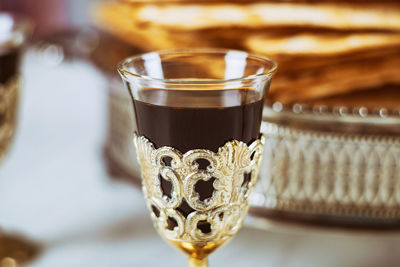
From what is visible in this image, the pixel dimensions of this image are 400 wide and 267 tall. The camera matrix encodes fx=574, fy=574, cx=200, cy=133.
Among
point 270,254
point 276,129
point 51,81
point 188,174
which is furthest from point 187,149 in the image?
point 51,81

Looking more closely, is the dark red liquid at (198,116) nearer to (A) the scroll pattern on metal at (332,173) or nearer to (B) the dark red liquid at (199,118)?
(B) the dark red liquid at (199,118)

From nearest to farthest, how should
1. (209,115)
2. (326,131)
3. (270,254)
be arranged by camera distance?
(209,115) → (326,131) → (270,254)

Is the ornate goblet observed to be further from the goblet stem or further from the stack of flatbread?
the stack of flatbread

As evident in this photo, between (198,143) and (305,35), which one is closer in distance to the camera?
(198,143)

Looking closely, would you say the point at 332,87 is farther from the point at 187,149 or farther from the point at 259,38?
the point at 187,149

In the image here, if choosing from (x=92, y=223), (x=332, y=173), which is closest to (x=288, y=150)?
(x=332, y=173)

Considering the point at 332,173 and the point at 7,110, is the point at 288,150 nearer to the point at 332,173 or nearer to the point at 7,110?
the point at 332,173
